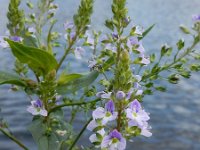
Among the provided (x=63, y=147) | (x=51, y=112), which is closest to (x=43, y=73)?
(x=51, y=112)

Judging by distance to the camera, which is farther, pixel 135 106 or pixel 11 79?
pixel 11 79

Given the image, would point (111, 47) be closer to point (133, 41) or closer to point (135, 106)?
point (133, 41)

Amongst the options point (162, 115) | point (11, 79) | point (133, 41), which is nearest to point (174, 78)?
point (133, 41)

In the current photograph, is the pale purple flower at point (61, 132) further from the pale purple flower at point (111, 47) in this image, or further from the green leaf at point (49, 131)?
the pale purple flower at point (111, 47)

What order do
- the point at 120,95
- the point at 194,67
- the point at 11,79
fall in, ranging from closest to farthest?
the point at 120,95, the point at 11,79, the point at 194,67

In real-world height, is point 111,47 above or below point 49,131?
above

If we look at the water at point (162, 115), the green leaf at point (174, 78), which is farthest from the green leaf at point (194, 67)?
the water at point (162, 115)

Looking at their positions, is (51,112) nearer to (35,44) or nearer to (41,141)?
(41,141)
